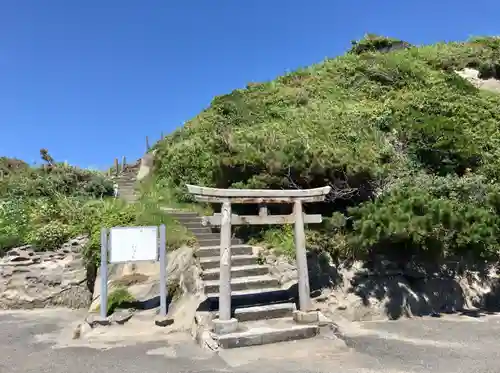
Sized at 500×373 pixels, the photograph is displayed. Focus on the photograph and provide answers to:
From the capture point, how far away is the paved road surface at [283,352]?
224 inches

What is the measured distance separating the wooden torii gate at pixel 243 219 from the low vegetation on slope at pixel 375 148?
1245 millimetres

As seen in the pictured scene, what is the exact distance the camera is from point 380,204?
8273mm

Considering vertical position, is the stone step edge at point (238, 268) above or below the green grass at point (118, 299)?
above

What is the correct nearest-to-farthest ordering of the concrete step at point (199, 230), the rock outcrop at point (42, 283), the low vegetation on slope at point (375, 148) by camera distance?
the low vegetation on slope at point (375, 148), the rock outcrop at point (42, 283), the concrete step at point (199, 230)

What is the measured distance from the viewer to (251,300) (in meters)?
7.95

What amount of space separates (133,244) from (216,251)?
2226mm

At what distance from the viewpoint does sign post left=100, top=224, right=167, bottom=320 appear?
25.7ft

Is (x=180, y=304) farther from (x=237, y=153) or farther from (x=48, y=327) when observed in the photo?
(x=237, y=153)

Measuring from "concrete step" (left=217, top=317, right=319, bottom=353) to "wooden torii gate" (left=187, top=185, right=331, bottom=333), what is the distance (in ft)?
0.83

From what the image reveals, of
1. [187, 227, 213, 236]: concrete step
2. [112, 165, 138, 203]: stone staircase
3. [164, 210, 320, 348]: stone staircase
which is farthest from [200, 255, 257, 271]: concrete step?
[112, 165, 138, 203]: stone staircase

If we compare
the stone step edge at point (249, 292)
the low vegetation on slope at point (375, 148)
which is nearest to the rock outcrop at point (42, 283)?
the stone step edge at point (249, 292)

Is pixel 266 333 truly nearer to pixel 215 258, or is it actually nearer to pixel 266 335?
→ pixel 266 335

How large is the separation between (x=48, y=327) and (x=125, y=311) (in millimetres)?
1692

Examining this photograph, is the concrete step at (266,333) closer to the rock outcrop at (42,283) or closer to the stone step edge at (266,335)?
the stone step edge at (266,335)
